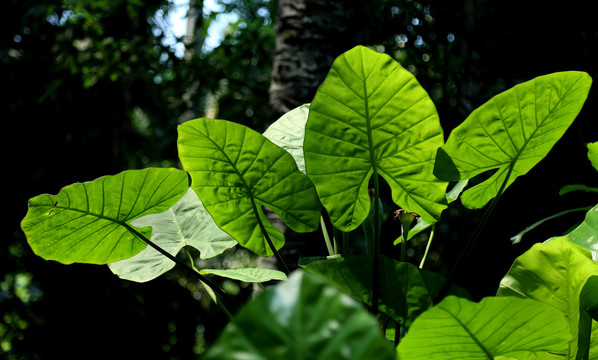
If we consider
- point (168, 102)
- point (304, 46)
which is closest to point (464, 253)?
point (304, 46)

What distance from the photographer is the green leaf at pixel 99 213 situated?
19.4 inches

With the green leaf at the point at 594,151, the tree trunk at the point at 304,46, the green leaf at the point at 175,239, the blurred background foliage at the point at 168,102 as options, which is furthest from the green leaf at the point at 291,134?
the blurred background foliage at the point at 168,102

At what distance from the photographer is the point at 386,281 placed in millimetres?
461

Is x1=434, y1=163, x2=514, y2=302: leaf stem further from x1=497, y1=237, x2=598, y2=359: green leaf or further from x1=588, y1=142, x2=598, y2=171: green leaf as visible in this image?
x1=588, y1=142, x2=598, y2=171: green leaf

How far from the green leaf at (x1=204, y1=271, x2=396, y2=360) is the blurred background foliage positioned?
1297 mm

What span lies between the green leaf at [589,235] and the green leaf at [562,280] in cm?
11

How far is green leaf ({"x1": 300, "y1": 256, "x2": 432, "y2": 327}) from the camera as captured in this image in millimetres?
448

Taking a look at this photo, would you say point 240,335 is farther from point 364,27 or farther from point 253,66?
point 253,66

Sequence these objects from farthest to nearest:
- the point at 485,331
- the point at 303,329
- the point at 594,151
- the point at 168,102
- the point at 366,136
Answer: the point at 168,102 → the point at 594,151 → the point at 366,136 → the point at 485,331 → the point at 303,329

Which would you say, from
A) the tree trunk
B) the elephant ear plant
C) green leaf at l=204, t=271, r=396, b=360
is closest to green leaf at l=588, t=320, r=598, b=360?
the elephant ear plant

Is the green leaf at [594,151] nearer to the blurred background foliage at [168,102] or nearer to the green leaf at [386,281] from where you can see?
the green leaf at [386,281]

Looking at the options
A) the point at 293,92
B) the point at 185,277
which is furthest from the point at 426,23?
the point at 185,277

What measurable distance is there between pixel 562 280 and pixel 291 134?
1.32ft

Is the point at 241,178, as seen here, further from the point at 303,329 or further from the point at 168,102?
the point at 168,102
